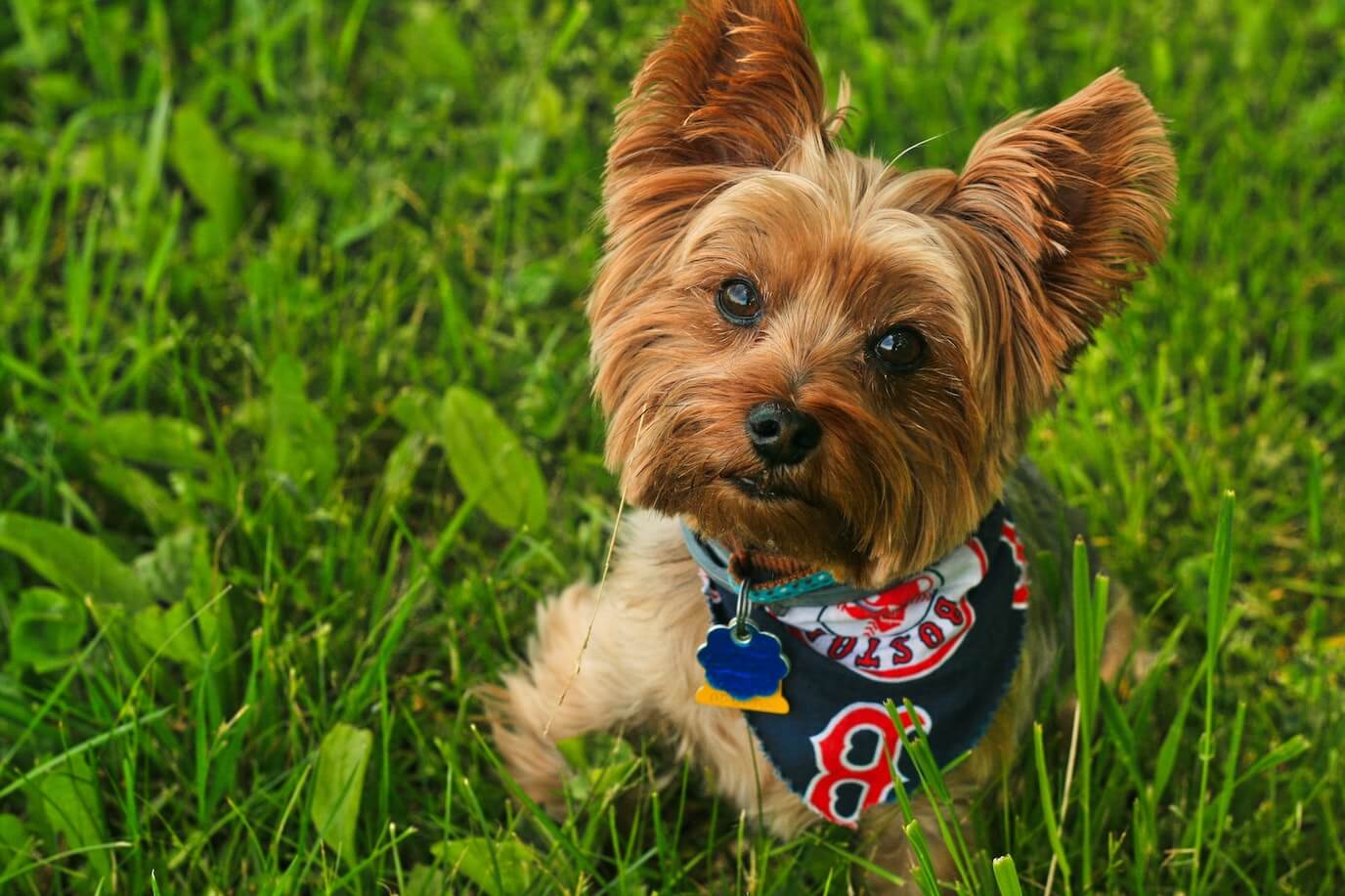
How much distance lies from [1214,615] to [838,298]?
96cm

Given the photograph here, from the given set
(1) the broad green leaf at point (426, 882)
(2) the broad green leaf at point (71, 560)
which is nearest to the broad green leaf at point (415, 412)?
(2) the broad green leaf at point (71, 560)

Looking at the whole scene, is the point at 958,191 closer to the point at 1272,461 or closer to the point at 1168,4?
the point at 1272,461

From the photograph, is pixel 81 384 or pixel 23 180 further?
pixel 23 180

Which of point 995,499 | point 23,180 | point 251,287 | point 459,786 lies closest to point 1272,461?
point 995,499

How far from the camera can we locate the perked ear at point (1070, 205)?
262cm

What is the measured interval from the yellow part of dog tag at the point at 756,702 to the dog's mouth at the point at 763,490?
1.67ft

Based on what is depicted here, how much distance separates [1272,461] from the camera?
14.8 feet

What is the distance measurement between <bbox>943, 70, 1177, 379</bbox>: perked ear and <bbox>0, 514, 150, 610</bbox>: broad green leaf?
2.16 meters

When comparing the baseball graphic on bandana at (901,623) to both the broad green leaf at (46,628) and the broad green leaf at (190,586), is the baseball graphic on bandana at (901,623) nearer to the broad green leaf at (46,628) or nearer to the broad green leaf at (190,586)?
the broad green leaf at (190,586)

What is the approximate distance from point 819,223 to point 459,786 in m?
1.45

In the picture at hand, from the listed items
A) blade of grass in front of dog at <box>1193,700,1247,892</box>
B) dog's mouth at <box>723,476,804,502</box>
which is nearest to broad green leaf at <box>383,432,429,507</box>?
dog's mouth at <box>723,476,804,502</box>

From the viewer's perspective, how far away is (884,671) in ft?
9.46

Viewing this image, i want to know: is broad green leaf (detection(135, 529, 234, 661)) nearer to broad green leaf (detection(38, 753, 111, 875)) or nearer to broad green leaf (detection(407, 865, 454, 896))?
broad green leaf (detection(38, 753, 111, 875))

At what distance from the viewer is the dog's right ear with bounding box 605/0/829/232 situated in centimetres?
275
